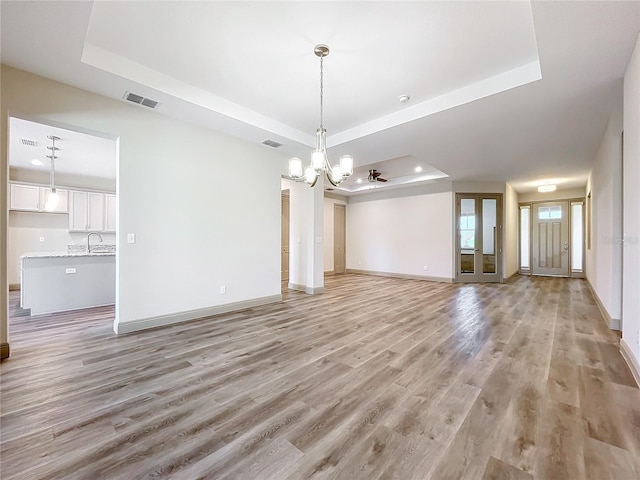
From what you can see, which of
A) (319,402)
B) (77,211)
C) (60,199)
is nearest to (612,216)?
(319,402)

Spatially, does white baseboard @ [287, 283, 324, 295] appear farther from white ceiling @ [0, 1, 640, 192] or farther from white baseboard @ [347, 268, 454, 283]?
white baseboard @ [347, 268, 454, 283]

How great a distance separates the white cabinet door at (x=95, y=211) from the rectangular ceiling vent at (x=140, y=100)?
5152 mm

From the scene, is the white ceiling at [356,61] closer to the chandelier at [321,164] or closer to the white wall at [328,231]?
the chandelier at [321,164]

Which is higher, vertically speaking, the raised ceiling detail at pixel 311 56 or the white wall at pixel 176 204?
the raised ceiling detail at pixel 311 56

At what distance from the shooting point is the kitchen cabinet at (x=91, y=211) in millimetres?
6926

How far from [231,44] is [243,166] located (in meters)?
2.20

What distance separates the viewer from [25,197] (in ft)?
21.4

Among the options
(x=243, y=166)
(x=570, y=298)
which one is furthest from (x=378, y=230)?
(x=243, y=166)

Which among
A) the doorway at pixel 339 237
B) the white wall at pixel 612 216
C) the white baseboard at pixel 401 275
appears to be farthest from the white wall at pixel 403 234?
the white wall at pixel 612 216

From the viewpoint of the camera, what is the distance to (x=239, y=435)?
65.9 inches

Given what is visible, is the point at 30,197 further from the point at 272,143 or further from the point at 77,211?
the point at 272,143

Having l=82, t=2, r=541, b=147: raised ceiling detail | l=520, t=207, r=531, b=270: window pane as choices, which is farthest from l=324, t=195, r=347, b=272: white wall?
l=520, t=207, r=531, b=270: window pane

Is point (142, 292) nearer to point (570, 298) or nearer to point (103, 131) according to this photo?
point (103, 131)

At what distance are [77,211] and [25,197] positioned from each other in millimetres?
997
